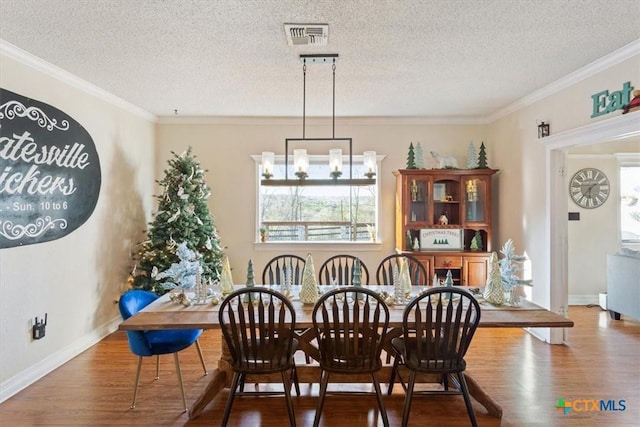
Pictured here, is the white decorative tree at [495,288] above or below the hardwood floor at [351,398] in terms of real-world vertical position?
above

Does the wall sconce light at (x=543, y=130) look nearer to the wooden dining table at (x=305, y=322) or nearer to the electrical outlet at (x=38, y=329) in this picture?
the wooden dining table at (x=305, y=322)

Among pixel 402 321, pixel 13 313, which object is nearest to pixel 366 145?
pixel 402 321

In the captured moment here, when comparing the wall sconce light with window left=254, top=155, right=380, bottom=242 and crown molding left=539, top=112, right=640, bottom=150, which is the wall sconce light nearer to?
crown molding left=539, top=112, right=640, bottom=150

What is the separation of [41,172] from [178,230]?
1.48 metres

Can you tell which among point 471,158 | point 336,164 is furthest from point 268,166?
point 471,158

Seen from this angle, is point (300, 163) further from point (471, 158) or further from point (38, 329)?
point (471, 158)

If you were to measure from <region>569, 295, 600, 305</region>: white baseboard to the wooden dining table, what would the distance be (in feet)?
11.5

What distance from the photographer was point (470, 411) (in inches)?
94.3

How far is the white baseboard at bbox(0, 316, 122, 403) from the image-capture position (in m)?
2.86

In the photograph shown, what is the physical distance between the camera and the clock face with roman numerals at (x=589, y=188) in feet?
18.1

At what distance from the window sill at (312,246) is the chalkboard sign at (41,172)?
2164 mm

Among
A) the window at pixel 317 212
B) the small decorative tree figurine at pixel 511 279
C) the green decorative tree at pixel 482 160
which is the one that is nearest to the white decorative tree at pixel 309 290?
the small decorative tree figurine at pixel 511 279

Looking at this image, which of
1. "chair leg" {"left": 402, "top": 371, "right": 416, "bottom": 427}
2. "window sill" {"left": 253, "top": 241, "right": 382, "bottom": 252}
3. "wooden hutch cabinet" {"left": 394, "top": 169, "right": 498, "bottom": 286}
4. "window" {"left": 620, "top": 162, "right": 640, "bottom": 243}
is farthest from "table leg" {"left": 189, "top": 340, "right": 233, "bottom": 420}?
"window" {"left": 620, "top": 162, "right": 640, "bottom": 243}

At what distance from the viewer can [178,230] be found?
4.36 meters
